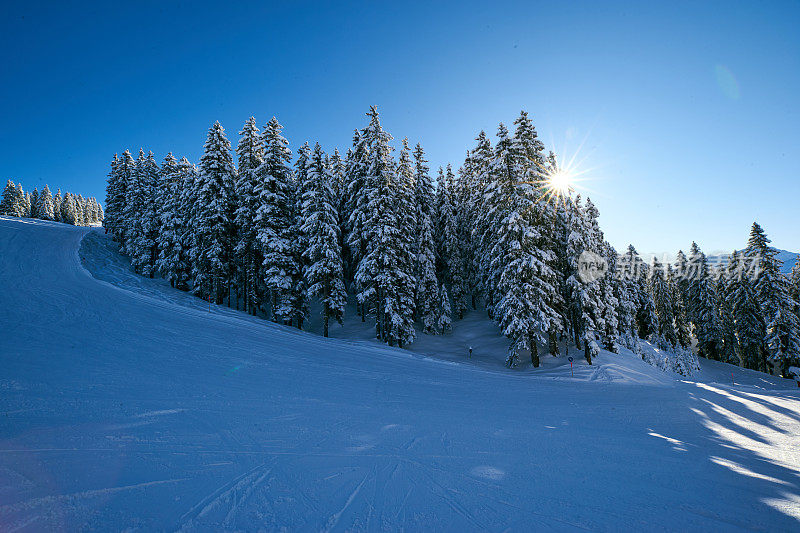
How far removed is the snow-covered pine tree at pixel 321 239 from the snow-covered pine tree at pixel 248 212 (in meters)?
4.38

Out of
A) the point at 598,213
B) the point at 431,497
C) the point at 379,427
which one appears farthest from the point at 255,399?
the point at 598,213

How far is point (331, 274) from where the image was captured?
24922mm

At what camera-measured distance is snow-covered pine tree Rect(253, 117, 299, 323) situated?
2428 cm

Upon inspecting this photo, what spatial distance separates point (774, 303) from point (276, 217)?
1930 inches

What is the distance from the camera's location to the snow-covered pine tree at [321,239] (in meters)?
24.0

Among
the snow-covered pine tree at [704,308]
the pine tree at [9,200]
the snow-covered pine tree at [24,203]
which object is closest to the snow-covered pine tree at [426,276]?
the snow-covered pine tree at [704,308]

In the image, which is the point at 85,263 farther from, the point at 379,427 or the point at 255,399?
the point at 379,427

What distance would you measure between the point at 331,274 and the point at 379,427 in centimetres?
1838

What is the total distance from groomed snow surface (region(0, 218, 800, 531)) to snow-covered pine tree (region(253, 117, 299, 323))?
1051 centimetres

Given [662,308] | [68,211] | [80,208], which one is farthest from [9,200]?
[662,308]

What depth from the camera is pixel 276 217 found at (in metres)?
25.1

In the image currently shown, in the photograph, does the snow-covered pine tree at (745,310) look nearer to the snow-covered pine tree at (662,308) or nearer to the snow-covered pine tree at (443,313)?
the snow-covered pine tree at (662,308)

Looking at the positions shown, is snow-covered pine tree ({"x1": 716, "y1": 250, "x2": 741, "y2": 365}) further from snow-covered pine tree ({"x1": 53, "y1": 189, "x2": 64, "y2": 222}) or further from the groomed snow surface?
snow-covered pine tree ({"x1": 53, "y1": 189, "x2": 64, "y2": 222})

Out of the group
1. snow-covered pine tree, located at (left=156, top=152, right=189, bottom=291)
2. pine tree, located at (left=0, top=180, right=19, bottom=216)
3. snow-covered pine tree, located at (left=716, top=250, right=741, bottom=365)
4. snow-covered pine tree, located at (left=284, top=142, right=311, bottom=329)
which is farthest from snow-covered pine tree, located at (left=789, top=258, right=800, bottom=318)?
pine tree, located at (left=0, top=180, right=19, bottom=216)
